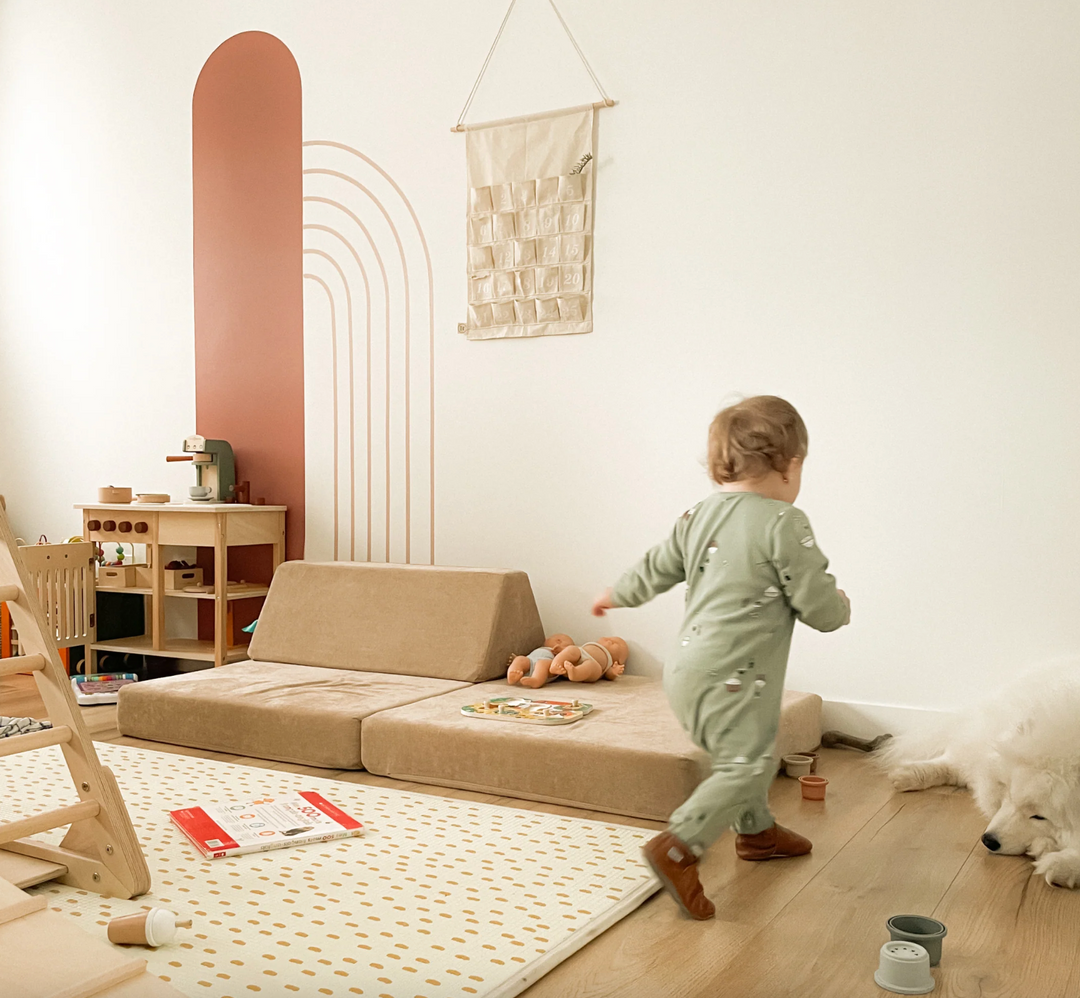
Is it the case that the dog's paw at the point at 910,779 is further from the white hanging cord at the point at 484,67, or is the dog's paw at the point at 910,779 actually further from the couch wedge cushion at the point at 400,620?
the white hanging cord at the point at 484,67

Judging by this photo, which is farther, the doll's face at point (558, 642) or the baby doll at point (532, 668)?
the doll's face at point (558, 642)

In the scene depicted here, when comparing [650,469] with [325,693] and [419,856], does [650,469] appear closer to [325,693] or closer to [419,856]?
[325,693]

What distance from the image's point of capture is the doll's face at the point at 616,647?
362 cm

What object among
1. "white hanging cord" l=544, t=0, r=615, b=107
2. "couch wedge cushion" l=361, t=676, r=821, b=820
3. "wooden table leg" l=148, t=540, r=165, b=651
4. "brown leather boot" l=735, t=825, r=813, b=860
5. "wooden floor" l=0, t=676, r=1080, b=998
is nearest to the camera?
"wooden floor" l=0, t=676, r=1080, b=998

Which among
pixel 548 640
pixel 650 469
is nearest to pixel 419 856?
pixel 548 640

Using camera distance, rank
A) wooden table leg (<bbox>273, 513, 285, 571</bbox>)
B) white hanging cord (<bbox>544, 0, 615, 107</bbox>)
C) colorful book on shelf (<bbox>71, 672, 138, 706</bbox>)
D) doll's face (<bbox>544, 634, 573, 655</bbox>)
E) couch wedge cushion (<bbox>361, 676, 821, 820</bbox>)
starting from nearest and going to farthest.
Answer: couch wedge cushion (<bbox>361, 676, 821, 820</bbox>), doll's face (<bbox>544, 634, 573, 655</bbox>), white hanging cord (<bbox>544, 0, 615, 107</bbox>), colorful book on shelf (<bbox>71, 672, 138, 706</bbox>), wooden table leg (<bbox>273, 513, 285, 571</bbox>)

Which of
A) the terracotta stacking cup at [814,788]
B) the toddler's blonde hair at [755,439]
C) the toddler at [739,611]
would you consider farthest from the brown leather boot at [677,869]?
the terracotta stacking cup at [814,788]

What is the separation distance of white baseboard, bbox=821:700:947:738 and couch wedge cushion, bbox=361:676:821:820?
29 centimetres

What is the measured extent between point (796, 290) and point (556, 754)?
171 centimetres

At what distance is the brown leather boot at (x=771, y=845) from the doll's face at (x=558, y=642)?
1299 millimetres

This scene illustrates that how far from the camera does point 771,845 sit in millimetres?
2318

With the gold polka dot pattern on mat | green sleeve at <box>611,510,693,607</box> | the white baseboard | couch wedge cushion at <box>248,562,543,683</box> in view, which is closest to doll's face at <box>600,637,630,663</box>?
couch wedge cushion at <box>248,562,543,683</box>

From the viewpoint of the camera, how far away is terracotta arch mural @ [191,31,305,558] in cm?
449

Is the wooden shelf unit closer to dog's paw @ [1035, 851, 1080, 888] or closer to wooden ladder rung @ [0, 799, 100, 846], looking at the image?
wooden ladder rung @ [0, 799, 100, 846]
